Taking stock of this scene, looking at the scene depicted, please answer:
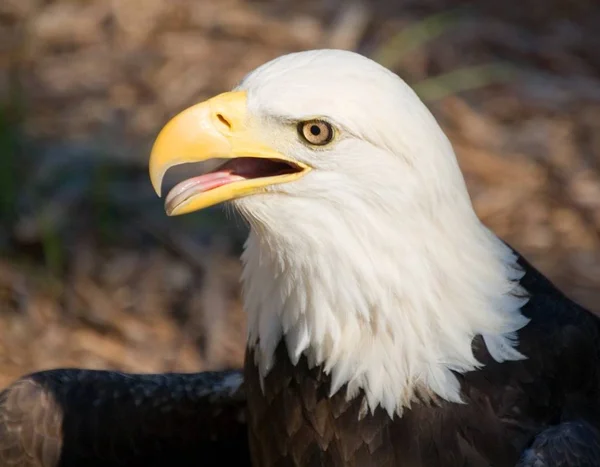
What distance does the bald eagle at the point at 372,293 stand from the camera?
106 inches

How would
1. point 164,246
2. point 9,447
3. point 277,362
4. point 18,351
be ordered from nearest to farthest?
point 277,362
point 9,447
point 18,351
point 164,246

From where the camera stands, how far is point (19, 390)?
3564 mm

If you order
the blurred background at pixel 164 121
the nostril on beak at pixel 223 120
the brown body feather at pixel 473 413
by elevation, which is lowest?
the brown body feather at pixel 473 413

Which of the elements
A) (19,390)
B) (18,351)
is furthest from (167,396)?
(18,351)

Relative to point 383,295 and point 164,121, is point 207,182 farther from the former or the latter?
point 164,121

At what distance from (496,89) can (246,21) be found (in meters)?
1.33

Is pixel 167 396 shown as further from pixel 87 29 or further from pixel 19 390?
pixel 87 29

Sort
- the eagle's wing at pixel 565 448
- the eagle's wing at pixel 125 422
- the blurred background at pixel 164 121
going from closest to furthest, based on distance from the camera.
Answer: the eagle's wing at pixel 565 448 → the eagle's wing at pixel 125 422 → the blurred background at pixel 164 121

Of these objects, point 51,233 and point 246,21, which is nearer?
point 51,233

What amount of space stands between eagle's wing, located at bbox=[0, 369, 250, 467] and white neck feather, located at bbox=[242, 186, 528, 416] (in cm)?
53

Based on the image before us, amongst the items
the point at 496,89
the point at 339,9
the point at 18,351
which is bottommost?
the point at 18,351

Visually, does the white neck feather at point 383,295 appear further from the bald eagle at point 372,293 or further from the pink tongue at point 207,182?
the pink tongue at point 207,182

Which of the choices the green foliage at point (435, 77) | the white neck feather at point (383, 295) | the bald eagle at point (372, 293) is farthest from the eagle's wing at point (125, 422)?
the green foliage at point (435, 77)

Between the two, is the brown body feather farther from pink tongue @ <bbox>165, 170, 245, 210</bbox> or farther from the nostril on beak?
the nostril on beak
